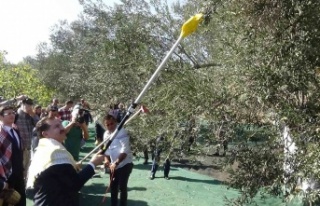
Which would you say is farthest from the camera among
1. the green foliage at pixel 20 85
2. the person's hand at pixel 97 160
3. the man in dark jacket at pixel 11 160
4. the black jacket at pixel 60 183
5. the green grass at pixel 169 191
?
the green foliage at pixel 20 85

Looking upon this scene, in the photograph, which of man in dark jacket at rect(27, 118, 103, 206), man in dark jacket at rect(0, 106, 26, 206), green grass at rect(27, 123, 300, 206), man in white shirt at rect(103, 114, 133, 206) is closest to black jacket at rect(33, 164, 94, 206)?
man in dark jacket at rect(27, 118, 103, 206)

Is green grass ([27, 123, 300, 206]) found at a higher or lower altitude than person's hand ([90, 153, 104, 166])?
lower

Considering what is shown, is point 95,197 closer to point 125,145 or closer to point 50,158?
point 125,145

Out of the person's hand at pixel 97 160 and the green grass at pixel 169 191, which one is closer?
the person's hand at pixel 97 160

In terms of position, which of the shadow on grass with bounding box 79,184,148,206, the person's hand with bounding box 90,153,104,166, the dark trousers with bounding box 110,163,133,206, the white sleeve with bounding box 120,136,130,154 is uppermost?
the white sleeve with bounding box 120,136,130,154

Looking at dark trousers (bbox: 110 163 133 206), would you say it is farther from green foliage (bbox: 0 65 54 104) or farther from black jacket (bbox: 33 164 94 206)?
green foliage (bbox: 0 65 54 104)

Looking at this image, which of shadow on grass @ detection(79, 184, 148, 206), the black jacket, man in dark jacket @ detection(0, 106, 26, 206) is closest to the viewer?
the black jacket

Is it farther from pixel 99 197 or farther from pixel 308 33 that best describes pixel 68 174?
pixel 99 197

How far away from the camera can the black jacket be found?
3.76 m

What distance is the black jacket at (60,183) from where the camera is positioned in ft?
12.3

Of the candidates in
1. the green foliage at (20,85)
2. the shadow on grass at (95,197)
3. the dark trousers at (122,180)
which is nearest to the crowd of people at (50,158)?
the dark trousers at (122,180)

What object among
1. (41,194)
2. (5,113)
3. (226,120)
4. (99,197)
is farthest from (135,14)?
(41,194)

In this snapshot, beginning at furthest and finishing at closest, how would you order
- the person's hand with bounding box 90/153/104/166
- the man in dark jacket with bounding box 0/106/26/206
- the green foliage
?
the green foliage → the man in dark jacket with bounding box 0/106/26/206 → the person's hand with bounding box 90/153/104/166

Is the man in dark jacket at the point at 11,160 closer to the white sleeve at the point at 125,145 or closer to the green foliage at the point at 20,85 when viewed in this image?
the white sleeve at the point at 125,145
